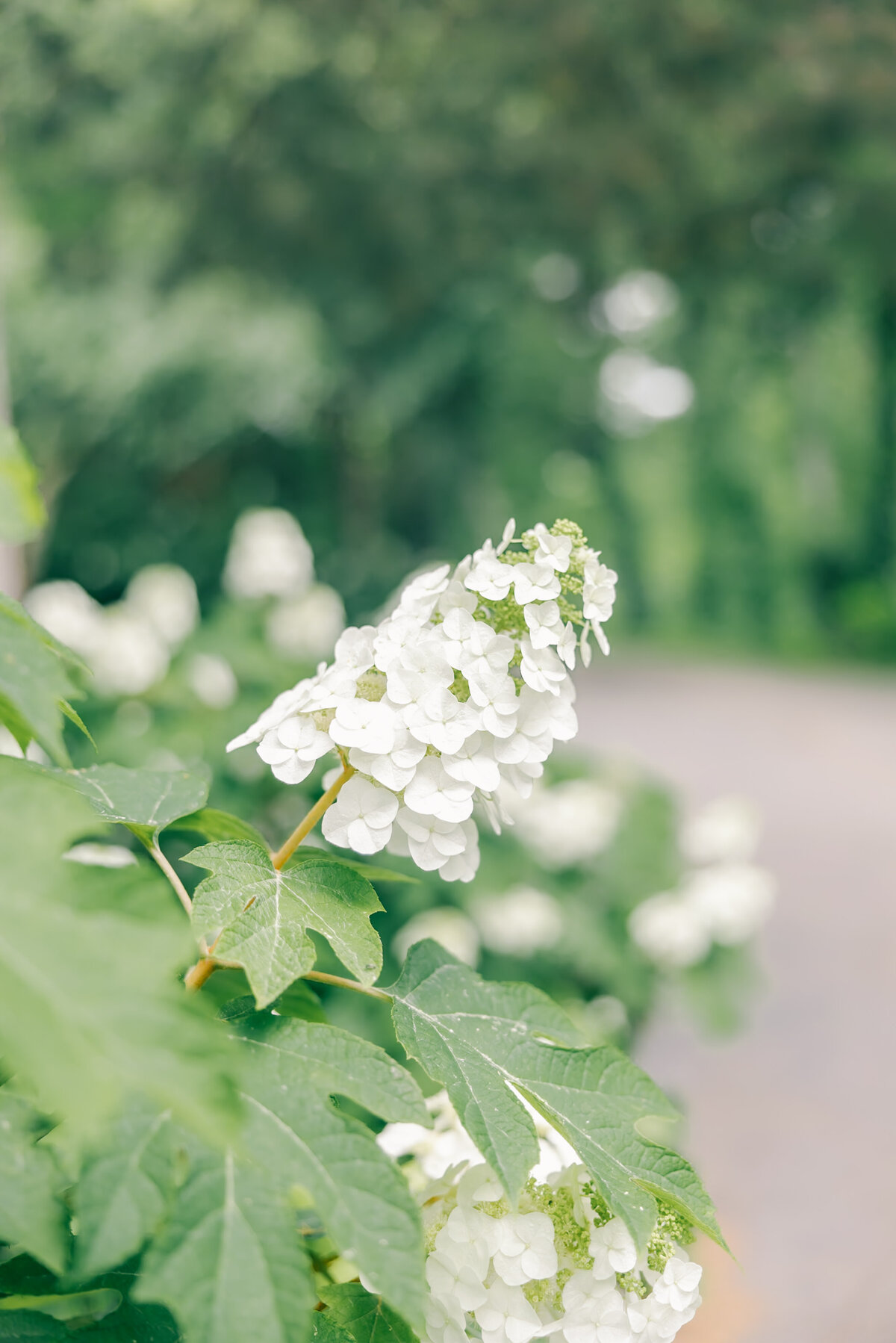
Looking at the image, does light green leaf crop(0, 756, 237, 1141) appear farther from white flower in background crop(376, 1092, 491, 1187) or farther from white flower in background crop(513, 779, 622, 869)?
white flower in background crop(513, 779, 622, 869)

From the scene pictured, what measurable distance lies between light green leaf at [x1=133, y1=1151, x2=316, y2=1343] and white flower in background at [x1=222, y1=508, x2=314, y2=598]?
7.89 feet

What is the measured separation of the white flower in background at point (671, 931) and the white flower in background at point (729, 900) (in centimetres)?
3

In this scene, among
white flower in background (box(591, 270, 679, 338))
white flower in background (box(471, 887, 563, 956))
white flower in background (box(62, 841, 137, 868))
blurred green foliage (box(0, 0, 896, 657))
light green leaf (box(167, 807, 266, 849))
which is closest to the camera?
light green leaf (box(167, 807, 266, 849))

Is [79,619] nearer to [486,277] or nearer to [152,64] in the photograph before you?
[152,64]

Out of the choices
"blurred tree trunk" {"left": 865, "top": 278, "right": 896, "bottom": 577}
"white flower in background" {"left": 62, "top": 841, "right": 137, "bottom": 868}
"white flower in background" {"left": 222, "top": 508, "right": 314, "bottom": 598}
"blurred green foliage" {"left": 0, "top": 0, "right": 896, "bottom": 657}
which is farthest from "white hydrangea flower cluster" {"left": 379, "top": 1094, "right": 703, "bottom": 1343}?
"blurred tree trunk" {"left": 865, "top": 278, "right": 896, "bottom": 577}

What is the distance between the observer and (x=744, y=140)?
6.71 metres

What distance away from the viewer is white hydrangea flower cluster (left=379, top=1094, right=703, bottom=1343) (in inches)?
22.2

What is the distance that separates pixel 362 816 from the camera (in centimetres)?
59

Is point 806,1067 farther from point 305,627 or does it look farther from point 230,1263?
point 230,1263

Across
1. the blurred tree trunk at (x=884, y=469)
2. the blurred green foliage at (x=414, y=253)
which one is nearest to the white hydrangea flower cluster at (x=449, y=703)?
the blurred green foliage at (x=414, y=253)

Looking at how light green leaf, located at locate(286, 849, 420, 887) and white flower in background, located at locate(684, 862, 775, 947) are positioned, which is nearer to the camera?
light green leaf, located at locate(286, 849, 420, 887)

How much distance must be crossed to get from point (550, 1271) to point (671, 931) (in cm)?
230

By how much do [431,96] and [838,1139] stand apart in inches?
238

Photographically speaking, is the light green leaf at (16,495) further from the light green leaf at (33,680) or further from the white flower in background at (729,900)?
the white flower in background at (729,900)
